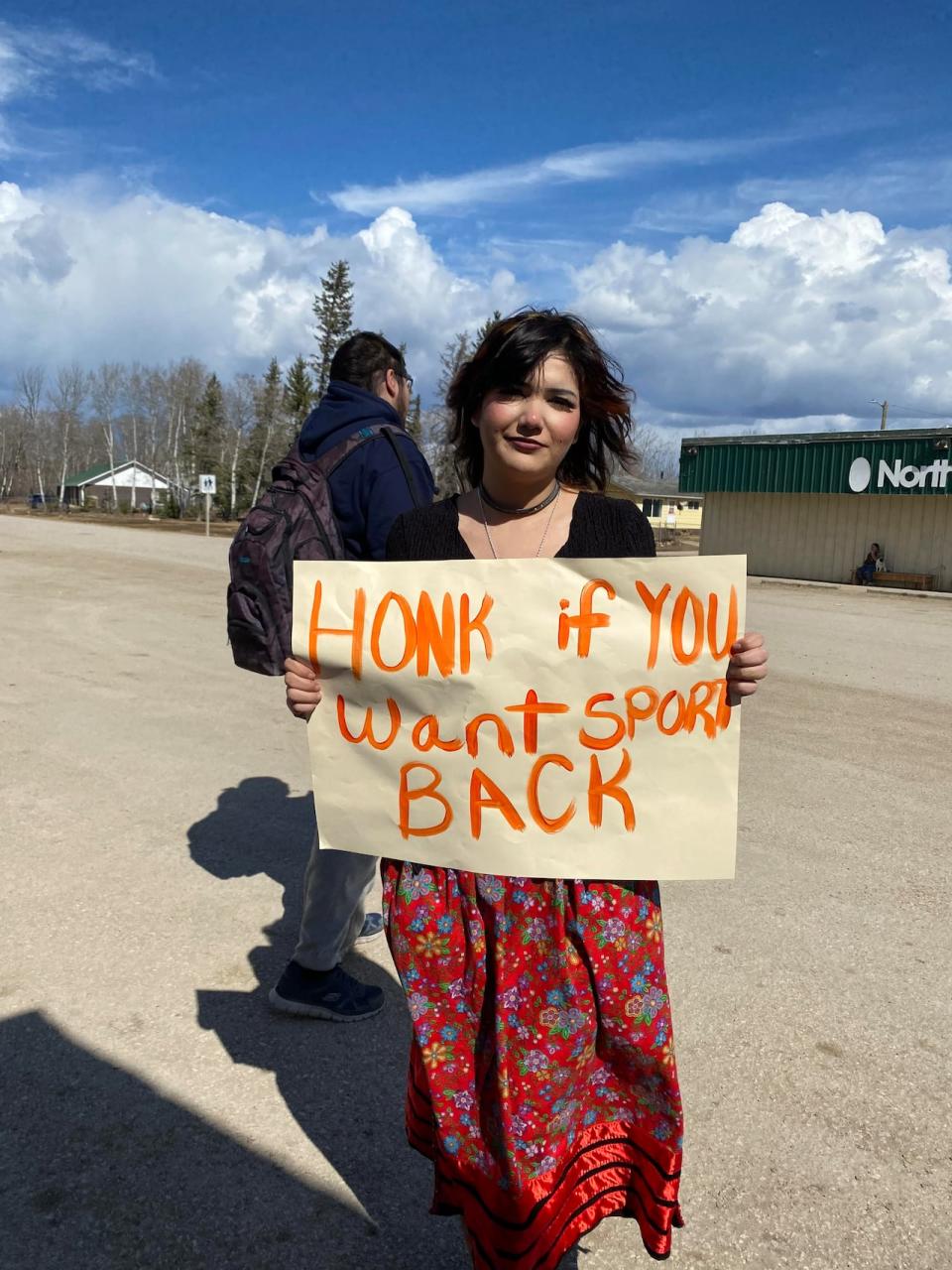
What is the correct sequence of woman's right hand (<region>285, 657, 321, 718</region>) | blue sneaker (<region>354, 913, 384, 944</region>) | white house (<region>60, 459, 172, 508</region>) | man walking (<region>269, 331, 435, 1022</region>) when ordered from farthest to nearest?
white house (<region>60, 459, 172, 508</region>) < blue sneaker (<region>354, 913, 384, 944</region>) < man walking (<region>269, 331, 435, 1022</region>) < woman's right hand (<region>285, 657, 321, 718</region>)

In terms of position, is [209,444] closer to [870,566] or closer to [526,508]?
[870,566]

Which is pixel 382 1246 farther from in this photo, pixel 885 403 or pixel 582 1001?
pixel 885 403

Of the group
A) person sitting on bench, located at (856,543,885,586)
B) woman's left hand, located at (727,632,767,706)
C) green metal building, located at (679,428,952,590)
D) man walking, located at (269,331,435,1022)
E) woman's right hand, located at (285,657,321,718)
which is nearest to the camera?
woman's left hand, located at (727,632,767,706)

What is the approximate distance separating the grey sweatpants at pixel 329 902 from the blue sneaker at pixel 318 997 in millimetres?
44

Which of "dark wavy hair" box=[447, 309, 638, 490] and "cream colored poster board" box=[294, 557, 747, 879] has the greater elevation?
"dark wavy hair" box=[447, 309, 638, 490]

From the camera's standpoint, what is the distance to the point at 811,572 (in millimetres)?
26781

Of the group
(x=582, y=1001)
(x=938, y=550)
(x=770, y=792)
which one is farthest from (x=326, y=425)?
(x=938, y=550)

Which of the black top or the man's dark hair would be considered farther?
the man's dark hair

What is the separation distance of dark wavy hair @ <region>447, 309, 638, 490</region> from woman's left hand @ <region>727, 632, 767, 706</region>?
0.60 metres

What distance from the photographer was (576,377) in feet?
6.63

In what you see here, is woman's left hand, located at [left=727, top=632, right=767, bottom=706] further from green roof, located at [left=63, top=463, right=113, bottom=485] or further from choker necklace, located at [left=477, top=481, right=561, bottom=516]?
green roof, located at [left=63, top=463, right=113, bottom=485]

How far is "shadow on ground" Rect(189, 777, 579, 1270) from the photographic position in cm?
223

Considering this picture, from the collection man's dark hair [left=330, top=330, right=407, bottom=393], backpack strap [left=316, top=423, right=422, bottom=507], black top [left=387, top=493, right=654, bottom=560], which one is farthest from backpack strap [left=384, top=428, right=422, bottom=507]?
black top [left=387, top=493, right=654, bottom=560]

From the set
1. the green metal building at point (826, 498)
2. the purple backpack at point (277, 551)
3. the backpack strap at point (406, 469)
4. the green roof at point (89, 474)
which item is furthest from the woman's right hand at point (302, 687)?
the green roof at point (89, 474)
